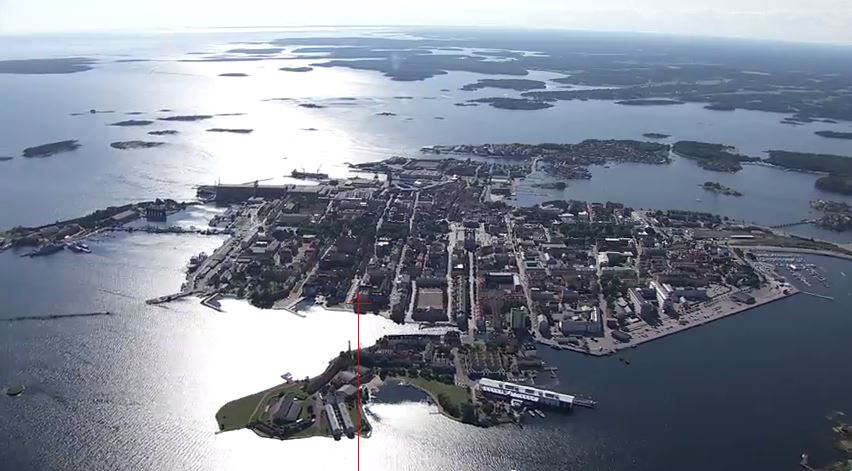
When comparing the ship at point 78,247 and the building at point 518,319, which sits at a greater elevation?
the ship at point 78,247

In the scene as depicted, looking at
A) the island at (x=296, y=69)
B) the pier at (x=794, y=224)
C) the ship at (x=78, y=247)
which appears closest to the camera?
the ship at (x=78, y=247)

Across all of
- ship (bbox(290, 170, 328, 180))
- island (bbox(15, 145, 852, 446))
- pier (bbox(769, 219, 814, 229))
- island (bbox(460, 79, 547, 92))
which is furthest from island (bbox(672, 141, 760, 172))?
island (bbox(460, 79, 547, 92))

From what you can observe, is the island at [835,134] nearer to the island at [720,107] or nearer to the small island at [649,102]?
the island at [720,107]

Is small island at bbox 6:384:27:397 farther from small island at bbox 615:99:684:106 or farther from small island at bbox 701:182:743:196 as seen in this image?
small island at bbox 615:99:684:106

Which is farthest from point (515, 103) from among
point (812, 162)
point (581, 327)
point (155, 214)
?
point (581, 327)

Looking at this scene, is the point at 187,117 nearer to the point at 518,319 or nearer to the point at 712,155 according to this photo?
the point at 712,155

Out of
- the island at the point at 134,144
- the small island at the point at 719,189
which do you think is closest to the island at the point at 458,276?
the small island at the point at 719,189

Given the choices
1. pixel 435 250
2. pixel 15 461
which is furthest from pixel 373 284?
pixel 15 461
